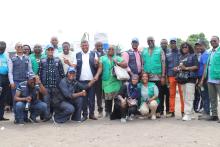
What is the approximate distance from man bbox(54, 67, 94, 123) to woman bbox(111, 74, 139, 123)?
85cm

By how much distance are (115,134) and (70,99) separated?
80.1 inches

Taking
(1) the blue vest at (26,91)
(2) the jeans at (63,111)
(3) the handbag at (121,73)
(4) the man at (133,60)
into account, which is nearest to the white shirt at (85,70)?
(3) the handbag at (121,73)

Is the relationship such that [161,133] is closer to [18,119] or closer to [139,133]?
[139,133]

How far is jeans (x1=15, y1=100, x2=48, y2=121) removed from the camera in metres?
8.87

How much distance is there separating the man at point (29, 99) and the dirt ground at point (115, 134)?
33 centimetres

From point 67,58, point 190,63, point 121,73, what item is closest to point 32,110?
point 67,58

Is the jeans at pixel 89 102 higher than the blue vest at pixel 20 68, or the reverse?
the blue vest at pixel 20 68

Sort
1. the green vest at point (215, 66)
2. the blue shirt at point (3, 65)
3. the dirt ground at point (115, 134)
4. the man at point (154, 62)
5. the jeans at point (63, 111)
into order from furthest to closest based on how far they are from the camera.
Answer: the blue shirt at point (3, 65), the man at point (154, 62), the jeans at point (63, 111), the green vest at point (215, 66), the dirt ground at point (115, 134)

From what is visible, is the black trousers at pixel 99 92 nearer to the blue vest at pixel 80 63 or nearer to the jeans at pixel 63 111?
the blue vest at pixel 80 63

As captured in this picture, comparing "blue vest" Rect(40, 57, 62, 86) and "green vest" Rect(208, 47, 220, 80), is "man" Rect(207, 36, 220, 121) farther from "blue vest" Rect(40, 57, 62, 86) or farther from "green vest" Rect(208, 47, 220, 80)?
"blue vest" Rect(40, 57, 62, 86)

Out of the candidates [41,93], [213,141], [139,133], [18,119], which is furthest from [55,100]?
[213,141]

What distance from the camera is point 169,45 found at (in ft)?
30.9

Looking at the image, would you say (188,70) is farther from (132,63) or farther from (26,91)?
(26,91)

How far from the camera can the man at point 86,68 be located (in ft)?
30.7
